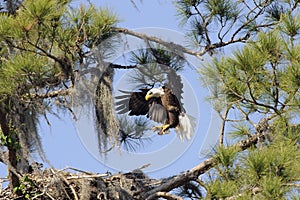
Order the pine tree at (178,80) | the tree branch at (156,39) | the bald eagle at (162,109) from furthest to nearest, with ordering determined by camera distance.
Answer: the bald eagle at (162,109) < the tree branch at (156,39) < the pine tree at (178,80)

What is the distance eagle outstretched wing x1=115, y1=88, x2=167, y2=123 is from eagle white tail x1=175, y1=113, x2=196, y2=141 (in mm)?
118

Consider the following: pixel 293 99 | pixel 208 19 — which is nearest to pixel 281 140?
pixel 293 99

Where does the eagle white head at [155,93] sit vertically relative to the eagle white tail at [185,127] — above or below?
above

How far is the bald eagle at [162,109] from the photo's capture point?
5.70 m

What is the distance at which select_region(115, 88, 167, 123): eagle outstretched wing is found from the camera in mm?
5816

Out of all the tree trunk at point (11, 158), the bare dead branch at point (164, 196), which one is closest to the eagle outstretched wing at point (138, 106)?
the bare dead branch at point (164, 196)

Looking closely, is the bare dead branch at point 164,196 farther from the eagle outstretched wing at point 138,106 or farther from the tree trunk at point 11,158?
the tree trunk at point 11,158

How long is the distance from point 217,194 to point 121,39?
4.40 feet

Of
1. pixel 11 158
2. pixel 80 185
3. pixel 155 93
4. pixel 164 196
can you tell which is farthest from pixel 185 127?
pixel 11 158

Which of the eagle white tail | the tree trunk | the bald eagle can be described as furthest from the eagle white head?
the tree trunk

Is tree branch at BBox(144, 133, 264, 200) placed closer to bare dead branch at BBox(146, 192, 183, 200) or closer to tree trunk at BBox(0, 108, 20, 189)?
bare dead branch at BBox(146, 192, 183, 200)

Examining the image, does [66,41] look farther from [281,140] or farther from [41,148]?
[281,140]

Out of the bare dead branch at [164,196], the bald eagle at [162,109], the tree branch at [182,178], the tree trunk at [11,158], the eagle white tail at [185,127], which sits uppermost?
the bald eagle at [162,109]

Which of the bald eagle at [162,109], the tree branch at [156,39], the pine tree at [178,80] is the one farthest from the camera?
the bald eagle at [162,109]
